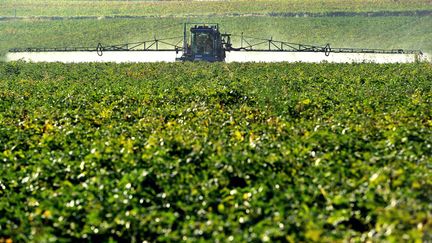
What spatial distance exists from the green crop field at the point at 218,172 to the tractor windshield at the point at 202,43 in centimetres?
2079

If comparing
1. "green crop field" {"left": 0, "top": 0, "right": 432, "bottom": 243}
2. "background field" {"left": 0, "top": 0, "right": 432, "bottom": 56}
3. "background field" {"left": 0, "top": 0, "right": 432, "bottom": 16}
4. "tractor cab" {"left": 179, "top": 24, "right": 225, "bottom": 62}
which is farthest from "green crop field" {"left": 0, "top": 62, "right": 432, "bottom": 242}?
"background field" {"left": 0, "top": 0, "right": 432, "bottom": 16}

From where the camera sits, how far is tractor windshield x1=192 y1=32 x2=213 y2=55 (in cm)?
3547

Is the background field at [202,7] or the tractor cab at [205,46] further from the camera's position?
the background field at [202,7]

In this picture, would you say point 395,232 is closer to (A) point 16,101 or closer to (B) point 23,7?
(A) point 16,101

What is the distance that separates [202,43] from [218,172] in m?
27.2

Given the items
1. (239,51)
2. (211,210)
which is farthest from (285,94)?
(239,51)

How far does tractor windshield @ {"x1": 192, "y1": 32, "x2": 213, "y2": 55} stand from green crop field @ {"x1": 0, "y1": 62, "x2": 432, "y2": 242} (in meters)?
20.8

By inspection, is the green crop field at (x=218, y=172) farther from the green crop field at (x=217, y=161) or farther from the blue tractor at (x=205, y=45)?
the blue tractor at (x=205, y=45)

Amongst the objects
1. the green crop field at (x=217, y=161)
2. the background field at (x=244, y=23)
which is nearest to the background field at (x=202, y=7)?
the background field at (x=244, y=23)

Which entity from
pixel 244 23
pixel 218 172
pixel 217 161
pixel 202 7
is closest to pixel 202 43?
pixel 244 23

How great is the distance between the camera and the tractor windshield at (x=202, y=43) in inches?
1396

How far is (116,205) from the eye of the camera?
756 cm

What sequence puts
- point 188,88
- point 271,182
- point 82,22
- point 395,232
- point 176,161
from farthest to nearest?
point 82,22 < point 188,88 < point 176,161 < point 271,182 < point 395,232

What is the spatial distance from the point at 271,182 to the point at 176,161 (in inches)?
45.5
